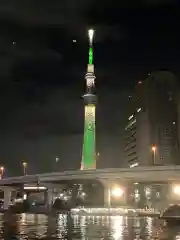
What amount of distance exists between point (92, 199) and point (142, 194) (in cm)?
2582

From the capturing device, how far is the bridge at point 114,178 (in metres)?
98.9

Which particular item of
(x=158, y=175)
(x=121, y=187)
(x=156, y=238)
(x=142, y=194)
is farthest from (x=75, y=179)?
(x=156, y=238)

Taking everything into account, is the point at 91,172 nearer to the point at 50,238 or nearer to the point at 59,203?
the point at 59,203

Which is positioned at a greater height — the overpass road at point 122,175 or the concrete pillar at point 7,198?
the overpass road at point 122,175

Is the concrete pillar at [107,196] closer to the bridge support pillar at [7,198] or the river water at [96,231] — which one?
the bridge support pillar at [7,198]

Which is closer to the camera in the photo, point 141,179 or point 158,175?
point 158,175

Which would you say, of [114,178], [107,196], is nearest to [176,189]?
[107,196]

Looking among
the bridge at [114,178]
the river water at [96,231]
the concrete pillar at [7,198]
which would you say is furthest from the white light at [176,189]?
the river water at [96,231]

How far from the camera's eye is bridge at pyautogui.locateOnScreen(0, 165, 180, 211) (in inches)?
3893

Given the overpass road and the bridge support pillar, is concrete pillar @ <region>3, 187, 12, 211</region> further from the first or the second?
the overpass road

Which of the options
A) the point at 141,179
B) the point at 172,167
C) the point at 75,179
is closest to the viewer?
the point at 172,167

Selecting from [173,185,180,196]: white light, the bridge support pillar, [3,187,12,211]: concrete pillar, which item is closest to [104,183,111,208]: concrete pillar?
[173,185,180,196]: white light

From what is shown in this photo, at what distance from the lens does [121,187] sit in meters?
134

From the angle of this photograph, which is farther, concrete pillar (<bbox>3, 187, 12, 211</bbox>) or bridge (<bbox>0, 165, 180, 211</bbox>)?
concrete pillar (<bbox>3, 187, 12, 211</bbox>)
